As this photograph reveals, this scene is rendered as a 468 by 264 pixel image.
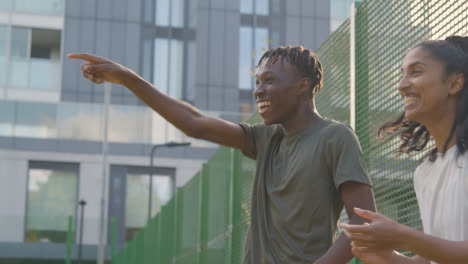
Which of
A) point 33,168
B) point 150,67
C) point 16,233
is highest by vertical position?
point 150,67

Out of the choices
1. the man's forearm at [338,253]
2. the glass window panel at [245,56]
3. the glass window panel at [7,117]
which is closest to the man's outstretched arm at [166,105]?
the man's forearm at [338,253]

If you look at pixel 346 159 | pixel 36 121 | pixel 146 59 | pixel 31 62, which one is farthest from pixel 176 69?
pixel 346 159

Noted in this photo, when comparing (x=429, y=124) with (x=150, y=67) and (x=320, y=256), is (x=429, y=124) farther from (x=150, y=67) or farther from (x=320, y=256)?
(x=150, y=67)

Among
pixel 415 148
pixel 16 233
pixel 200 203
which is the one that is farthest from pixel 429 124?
pixel 16 233

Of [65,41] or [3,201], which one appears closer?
[3,201]

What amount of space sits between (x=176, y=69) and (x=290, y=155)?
33.2 metres

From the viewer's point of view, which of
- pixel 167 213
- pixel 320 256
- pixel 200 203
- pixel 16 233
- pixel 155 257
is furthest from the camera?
pixel 16 233

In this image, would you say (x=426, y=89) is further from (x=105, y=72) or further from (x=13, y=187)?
(x=13, y=187)

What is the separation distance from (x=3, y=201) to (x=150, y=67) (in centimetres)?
834

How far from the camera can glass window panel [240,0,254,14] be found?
37.3m

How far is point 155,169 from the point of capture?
35.0 meters

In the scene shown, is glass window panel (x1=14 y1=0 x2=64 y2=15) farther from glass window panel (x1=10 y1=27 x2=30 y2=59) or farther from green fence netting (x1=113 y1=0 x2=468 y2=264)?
green fence netting (x1=113 y1=0 x2=468 y2=264)

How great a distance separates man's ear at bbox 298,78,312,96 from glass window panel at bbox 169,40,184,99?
3208 centimetres

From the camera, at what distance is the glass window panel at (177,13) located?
36.9m
